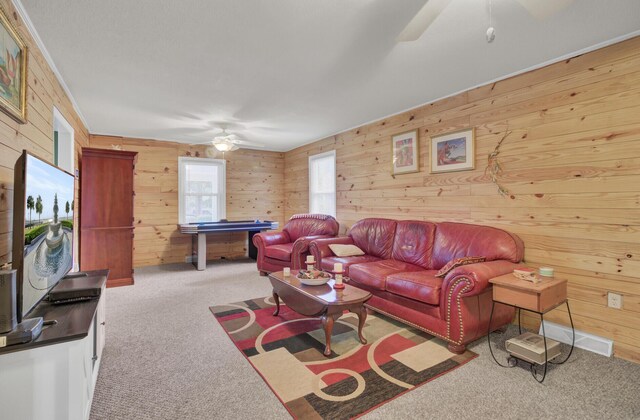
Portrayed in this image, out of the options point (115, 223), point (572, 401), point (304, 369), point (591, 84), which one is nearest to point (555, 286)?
point (572, 401)

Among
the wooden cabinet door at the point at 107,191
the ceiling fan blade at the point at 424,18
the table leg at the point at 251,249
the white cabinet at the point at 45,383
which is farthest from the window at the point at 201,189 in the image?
the ceiling fan blade at the point at 424,18

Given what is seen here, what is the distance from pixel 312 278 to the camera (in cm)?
281

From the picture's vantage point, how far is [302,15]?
2008 mm

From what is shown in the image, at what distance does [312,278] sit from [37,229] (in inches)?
76.5

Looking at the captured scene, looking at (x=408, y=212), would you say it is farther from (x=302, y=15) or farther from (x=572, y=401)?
(x=302, y=15)

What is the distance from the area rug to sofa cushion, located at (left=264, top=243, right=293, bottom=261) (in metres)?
1.36

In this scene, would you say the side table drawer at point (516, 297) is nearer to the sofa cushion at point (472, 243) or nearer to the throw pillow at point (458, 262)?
the throw pillow at point (458, 262)

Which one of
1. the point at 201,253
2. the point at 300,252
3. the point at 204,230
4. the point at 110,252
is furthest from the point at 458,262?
the point at 110,252

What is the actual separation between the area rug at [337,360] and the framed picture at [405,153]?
6.45ft

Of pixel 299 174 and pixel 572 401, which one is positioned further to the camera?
pixel 299 174

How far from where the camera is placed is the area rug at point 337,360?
72.6 inches

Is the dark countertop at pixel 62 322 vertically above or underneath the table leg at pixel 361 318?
above

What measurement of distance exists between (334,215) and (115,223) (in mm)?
3391

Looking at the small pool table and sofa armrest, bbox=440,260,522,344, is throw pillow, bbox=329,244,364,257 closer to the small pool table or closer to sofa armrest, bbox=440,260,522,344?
sofa armrest, bbox=440,260,522,344
